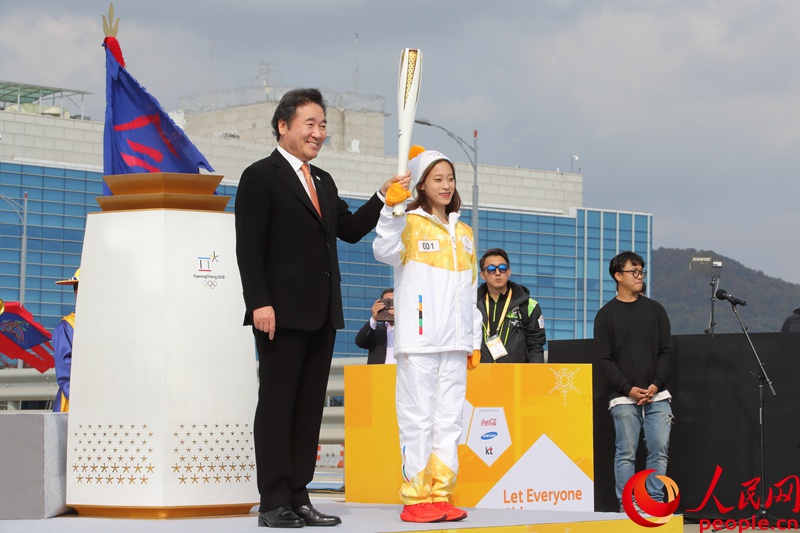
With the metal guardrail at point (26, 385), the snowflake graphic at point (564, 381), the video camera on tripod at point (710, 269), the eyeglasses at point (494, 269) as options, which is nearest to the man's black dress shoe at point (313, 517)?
the snowflake graphic at point (564, 381)

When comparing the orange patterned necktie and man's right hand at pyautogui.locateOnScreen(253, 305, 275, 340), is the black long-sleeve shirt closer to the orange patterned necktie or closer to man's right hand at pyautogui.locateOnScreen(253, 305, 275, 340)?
the orange patterned necktie

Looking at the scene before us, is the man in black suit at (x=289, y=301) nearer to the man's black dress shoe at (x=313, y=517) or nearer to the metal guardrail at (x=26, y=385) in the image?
the man's black dress shoe at (x=313, y=517)

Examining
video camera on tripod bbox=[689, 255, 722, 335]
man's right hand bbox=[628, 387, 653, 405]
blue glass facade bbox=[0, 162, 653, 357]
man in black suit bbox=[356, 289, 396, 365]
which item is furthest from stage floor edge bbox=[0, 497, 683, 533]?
blue glass facade bbox=[0, 162, 653, 357]

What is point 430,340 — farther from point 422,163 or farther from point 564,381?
point 564,381

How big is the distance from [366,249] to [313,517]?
287 ft

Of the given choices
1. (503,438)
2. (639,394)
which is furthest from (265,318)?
(639,394)

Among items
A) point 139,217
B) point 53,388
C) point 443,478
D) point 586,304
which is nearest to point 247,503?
point 443,478

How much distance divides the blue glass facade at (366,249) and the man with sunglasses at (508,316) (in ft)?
176

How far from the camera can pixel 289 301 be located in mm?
5809

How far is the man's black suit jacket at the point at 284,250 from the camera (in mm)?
5781

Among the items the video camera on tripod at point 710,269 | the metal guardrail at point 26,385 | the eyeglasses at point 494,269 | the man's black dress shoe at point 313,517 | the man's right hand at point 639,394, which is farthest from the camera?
the metal guardrail at point 26,385

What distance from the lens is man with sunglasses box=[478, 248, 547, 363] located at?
363 inches

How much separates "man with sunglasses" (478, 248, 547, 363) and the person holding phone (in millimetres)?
2875

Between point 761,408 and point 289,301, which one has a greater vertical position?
point 289,301
